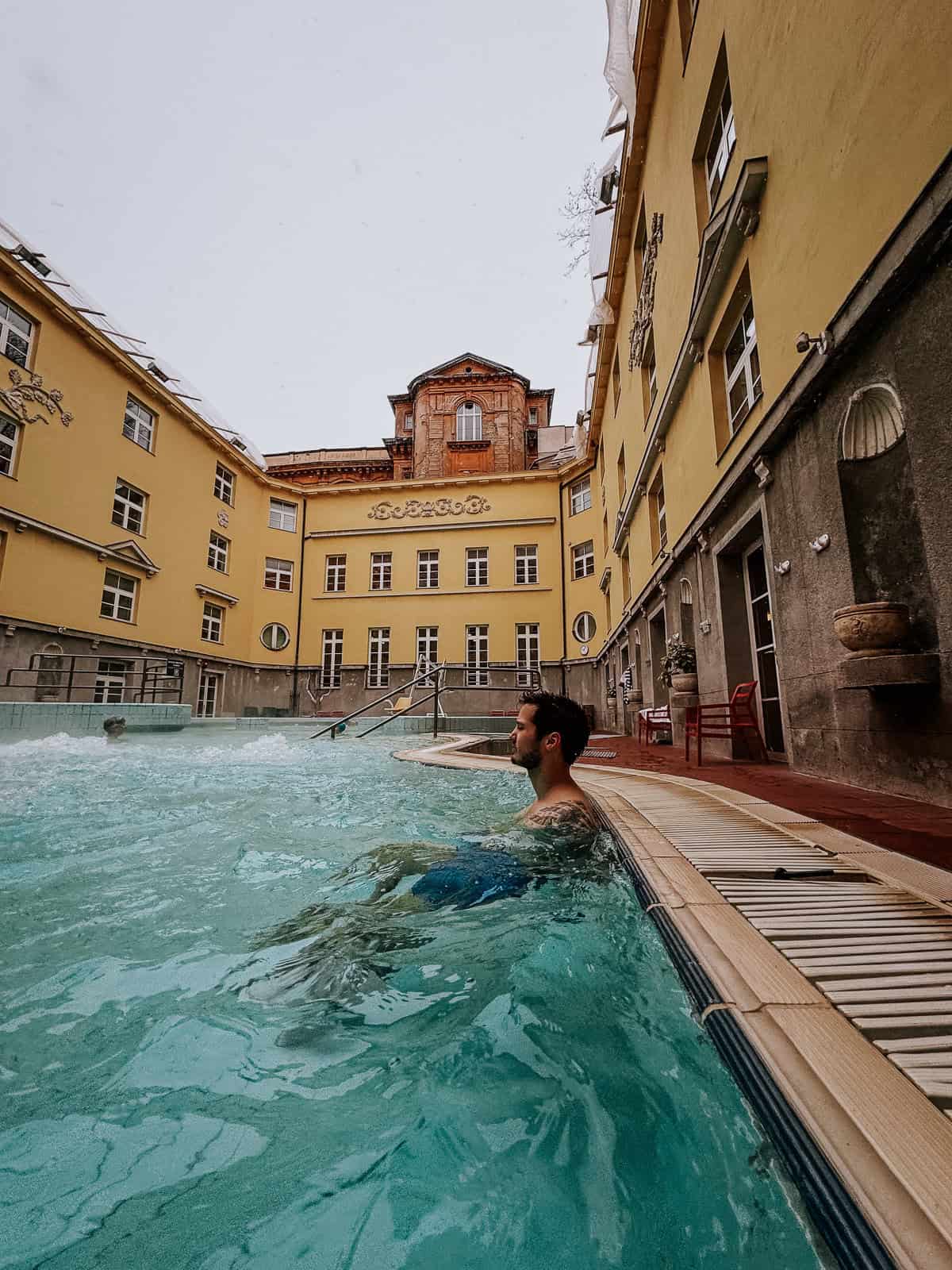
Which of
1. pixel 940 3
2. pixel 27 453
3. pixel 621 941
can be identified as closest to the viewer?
pixel 621 941

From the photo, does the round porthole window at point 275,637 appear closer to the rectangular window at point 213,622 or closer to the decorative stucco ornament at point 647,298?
the rectangular window at point 213,622

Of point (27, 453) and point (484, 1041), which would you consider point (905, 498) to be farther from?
point (27, 453)

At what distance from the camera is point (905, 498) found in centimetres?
342

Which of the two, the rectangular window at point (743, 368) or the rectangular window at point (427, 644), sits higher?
the rectangular window at point (743, 368)

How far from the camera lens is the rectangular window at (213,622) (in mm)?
19984

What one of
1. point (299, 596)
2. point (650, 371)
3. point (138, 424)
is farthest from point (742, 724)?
point (299, 596)

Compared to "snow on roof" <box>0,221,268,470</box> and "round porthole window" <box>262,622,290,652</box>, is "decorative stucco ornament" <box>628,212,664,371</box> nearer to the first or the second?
"snow on roof" <box>0,221,268,470</box>

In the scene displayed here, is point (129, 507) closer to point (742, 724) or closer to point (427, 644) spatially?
point (427, 644)

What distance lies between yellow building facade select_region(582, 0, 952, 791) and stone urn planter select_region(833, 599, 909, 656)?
131 millimetres

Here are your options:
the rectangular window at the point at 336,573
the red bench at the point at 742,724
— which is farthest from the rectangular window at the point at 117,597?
the red bench at the point at 742,724

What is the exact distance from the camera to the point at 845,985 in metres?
1.14

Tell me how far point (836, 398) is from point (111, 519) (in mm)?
18192

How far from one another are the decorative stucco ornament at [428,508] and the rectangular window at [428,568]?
5.20 feet

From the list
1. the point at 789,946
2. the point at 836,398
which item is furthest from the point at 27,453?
the point at 789,946
